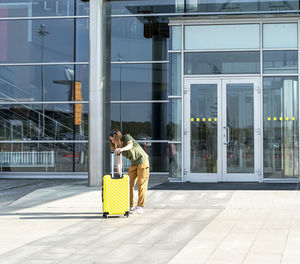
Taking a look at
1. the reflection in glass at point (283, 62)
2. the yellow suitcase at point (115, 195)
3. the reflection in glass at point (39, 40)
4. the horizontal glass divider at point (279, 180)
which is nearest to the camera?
the yellow suitcase at point (115, 195)

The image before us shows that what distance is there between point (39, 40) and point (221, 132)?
6870 millimetres

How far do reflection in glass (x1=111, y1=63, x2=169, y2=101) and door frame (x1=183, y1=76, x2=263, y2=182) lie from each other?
1.87 m

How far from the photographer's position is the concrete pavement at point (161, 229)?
6.18 m

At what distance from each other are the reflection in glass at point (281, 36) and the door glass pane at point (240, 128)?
4.34 feet

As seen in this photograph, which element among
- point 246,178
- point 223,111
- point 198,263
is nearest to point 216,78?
point 223,111

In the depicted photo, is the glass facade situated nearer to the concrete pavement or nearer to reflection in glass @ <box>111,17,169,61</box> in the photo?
reflection in glass @ <box>111,17,169,61</box>

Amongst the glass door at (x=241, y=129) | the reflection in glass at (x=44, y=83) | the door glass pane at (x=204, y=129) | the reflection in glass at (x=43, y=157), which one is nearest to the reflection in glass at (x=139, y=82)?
the reflection in glass at (x=44, y=83)

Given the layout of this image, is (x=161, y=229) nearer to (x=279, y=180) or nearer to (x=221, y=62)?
(x=279, y=180)

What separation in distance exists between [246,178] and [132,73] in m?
5.05

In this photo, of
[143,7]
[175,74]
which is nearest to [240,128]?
[175,74]

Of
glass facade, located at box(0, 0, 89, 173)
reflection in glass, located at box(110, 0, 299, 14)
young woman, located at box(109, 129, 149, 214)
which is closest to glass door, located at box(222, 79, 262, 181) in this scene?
reflection in glass, located at box(110, 0, 299, 14)

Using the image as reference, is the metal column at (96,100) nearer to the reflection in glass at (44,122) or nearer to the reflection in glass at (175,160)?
the reflection in glass at (175,160)

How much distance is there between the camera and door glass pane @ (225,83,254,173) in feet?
48.3

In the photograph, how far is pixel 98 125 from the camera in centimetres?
1394
